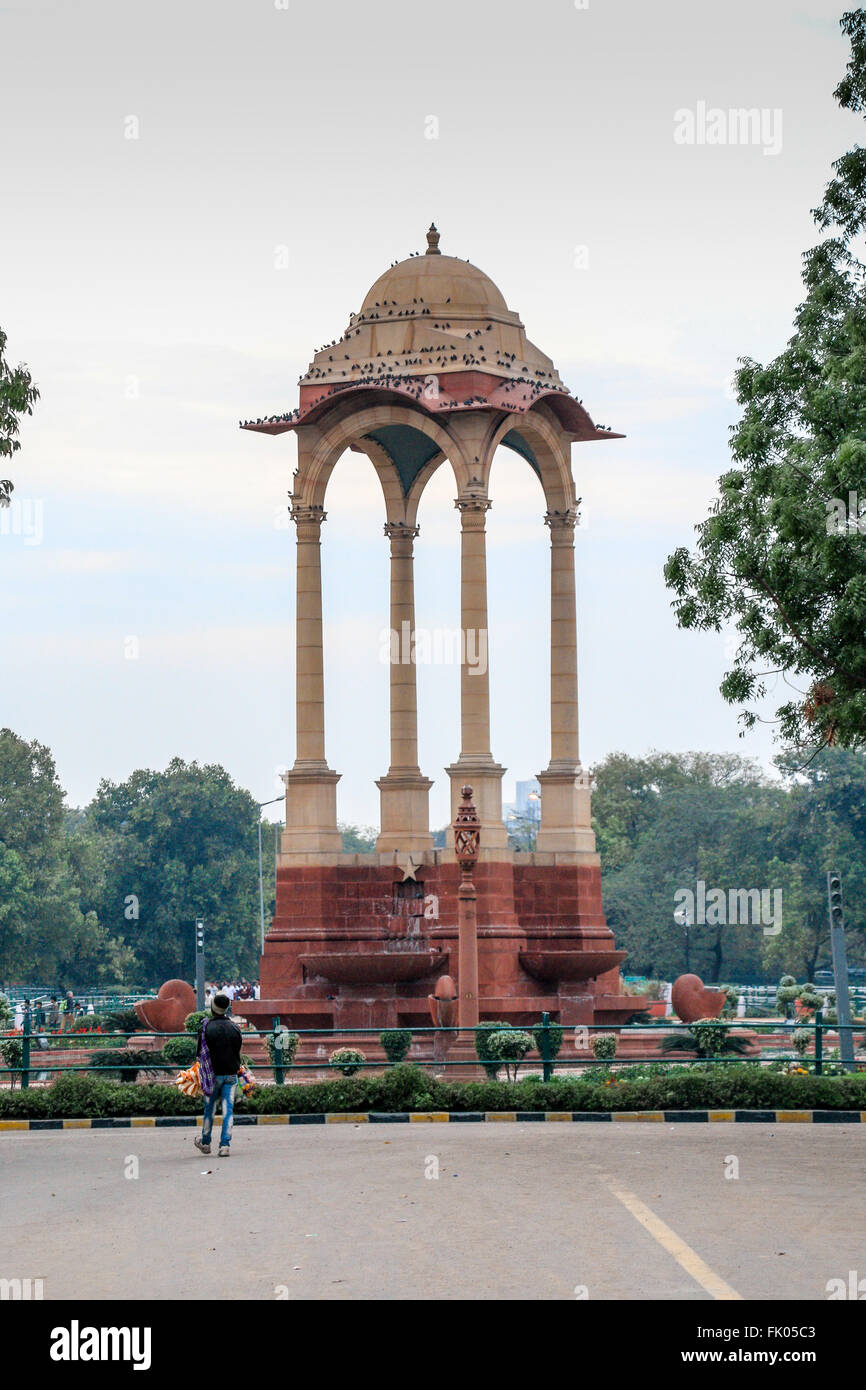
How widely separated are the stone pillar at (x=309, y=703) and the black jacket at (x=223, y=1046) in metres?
16.7

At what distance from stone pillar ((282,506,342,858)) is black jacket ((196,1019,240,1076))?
54.7ft

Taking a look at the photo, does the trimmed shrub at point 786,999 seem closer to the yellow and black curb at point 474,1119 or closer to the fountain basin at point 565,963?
the fountain basin at point 565,963

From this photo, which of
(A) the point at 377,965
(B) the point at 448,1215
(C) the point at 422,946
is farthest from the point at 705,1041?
(B) the point at 448,1215

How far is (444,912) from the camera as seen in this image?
37594mm

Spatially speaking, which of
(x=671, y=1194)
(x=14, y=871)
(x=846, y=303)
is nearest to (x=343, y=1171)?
(x=671, y=1194)

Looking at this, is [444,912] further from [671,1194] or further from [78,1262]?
[78,1262]

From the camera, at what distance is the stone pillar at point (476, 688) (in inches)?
1484

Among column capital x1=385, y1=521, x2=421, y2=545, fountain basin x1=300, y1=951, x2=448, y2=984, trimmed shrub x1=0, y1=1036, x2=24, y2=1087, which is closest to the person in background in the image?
trimmed shrub x1=0, y1=1036, x2=24, y2=1087

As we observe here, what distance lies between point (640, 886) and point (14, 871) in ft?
99.6

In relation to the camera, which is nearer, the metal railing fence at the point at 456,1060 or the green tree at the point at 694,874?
the metal railing fence at the point at 456,1060

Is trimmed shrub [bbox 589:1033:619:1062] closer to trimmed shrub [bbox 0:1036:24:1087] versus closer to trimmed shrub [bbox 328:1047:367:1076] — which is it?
trimmed shrub [bbox 328:1047:367:1076]

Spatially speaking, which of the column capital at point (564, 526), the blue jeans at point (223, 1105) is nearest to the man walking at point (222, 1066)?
the blue jeans at point (223, 1105)

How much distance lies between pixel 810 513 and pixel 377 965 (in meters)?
17.7

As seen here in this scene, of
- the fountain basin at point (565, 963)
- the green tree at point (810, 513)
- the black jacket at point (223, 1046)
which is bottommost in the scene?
the black jacket at point (223, 1046)
